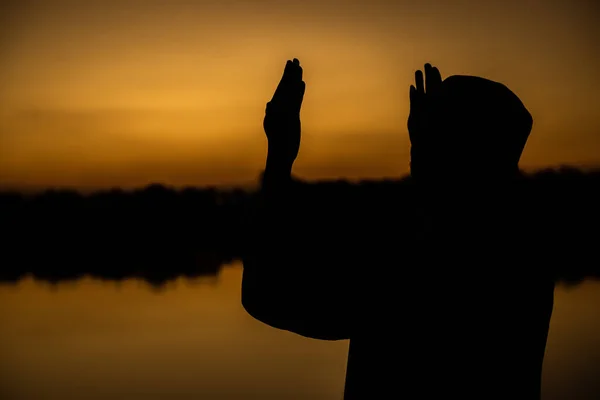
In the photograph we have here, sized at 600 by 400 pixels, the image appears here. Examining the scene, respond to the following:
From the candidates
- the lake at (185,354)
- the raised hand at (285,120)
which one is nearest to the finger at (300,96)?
the raised hand at (285,120)

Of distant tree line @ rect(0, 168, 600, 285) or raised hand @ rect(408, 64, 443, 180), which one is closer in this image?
raised hand @ rect(408, 64, 443, 180)

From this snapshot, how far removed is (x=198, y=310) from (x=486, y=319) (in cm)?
1339

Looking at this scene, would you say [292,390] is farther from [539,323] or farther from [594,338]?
[539,323]

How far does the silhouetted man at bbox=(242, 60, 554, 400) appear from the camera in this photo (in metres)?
1.88

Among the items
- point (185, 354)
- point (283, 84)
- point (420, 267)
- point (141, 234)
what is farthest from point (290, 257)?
point (141, 234)

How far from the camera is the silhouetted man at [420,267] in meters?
1.88

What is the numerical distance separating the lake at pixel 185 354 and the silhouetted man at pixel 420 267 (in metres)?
5.01

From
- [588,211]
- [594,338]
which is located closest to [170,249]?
[588,211]

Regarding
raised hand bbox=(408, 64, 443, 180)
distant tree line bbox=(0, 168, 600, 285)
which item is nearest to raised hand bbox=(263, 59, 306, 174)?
raised hand bbox=(408, 64, 443, 180)

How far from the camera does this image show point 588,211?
44625 mm

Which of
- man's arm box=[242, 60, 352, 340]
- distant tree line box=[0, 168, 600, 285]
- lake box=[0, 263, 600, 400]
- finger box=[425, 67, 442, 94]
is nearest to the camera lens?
man's arm box=[242, 60, 352, 340]

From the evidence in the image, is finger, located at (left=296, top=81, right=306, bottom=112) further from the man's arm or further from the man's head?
the man's head

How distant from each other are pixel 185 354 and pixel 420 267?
9.13 meters

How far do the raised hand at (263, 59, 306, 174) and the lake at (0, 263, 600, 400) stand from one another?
5180mm
